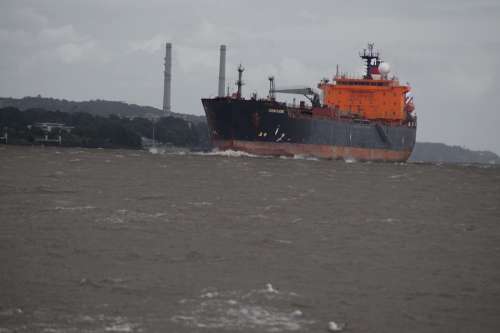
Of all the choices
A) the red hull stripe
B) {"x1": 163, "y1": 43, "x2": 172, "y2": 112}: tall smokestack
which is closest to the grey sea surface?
the red hull stripe

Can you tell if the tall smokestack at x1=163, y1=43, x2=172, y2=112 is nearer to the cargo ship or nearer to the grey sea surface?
the cargo ship

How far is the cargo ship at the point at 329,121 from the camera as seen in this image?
6612cm

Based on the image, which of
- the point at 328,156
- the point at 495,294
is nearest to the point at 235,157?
the point at 328,156

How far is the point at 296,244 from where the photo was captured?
64.9ft

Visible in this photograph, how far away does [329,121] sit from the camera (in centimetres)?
7025

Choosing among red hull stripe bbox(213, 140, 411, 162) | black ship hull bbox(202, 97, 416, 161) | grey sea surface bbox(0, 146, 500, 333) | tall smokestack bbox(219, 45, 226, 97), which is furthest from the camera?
tall smokestack bbox(219, 45, 226, 97)

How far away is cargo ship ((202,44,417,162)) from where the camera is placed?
66.1 metres

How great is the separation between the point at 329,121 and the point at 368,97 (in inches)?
558

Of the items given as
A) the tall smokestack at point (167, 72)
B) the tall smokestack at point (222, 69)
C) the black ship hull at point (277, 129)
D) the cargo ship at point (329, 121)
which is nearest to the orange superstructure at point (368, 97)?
the cargo ship at point (329, 121)

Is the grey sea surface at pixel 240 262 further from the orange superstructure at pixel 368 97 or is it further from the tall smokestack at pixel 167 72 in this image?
the tall smokestack at pixel 167 72

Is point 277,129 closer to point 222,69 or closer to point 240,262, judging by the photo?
point 240,262

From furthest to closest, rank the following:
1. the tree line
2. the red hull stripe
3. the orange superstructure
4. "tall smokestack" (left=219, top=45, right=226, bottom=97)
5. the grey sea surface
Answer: "tall smokestack" (left=219, top=45, right=226, bottom=97) → the tree line → the orange superstructure → the red hull stripe → the grey sea surface

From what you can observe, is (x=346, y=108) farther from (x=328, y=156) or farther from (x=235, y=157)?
(x=235, y=157)

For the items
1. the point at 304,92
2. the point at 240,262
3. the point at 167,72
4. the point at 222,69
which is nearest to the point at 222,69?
the point at 222,69
